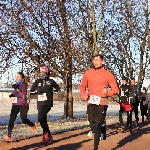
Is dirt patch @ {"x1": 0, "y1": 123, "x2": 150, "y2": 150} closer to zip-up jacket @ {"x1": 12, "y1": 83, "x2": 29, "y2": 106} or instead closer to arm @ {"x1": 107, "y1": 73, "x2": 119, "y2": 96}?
zip-up jacket @ {"x1": 12, "y1": 83, "x2": 29, "y2": 106}

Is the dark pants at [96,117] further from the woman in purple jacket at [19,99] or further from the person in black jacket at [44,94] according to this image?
the woman in purple jacket at [19,99]

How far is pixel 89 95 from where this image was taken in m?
8.48

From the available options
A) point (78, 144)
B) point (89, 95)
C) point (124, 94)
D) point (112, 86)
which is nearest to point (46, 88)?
point (78, 144)

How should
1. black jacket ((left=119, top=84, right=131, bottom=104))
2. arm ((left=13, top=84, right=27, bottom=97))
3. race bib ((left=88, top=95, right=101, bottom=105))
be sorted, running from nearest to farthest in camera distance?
race bib ((left=88, top=95, right=101, bottom=105)) → arm ((left=13, top=84, right=27, bottom=97)) → black jacket ((left=119, top=84, right=131, bottom=104))

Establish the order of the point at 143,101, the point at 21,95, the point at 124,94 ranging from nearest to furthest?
the point at 21,95 < the point at 124,94 < the point at 143,101

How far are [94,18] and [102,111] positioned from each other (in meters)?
11.1

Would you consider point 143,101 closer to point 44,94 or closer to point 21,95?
point 21,95

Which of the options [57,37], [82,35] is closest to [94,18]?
[82,35]

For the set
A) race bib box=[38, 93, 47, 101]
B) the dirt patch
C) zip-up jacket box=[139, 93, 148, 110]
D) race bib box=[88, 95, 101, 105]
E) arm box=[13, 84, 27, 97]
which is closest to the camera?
race bib box=[88, 95, 101, 105]

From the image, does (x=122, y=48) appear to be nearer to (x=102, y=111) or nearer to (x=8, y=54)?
(x=8, y=54)

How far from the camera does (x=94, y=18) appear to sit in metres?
19.0

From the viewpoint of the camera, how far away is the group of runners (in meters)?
8.38

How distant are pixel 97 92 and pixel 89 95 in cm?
17

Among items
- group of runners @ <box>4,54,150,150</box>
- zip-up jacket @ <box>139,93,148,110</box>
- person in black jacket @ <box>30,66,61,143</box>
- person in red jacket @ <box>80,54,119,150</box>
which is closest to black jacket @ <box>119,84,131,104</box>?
group of runners @ <box>4,54,150,150</box>
